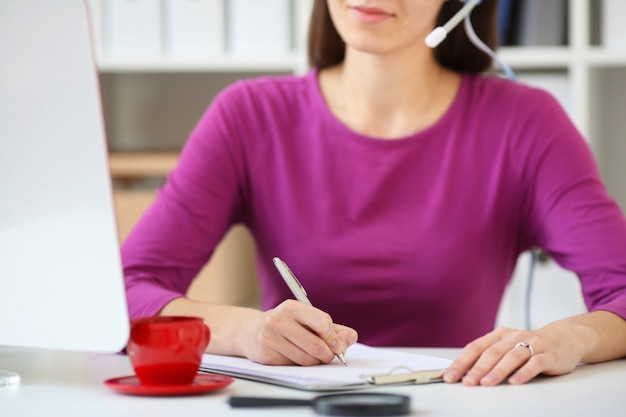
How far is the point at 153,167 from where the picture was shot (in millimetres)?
2281

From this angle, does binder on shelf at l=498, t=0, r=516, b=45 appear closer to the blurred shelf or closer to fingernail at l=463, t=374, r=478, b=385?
the blurred shelf

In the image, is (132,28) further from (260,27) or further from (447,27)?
(447,27)

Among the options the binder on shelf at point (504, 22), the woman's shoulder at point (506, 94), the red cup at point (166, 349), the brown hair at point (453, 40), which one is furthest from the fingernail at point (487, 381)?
the binder on shelf at point (504, 22)

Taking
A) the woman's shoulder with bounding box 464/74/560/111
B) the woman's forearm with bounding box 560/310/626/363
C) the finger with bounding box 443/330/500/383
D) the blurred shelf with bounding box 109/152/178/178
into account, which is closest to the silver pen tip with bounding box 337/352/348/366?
the finger with bounding box 443/330/500/383

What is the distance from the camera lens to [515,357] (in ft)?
3.03

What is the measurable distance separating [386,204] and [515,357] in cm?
58

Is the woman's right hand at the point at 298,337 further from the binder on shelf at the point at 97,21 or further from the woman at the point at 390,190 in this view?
the binder on shelf at the point at 97,21

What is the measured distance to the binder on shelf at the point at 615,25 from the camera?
2.17 m

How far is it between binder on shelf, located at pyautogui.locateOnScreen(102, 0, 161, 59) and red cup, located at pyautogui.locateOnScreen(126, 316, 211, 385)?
154 cm

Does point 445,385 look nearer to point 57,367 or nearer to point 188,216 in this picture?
point 57,367

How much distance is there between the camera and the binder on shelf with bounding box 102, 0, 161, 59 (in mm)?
2271

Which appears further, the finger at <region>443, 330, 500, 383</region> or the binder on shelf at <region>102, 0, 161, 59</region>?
the binder on shelf at <region>102, 0, 161, 59</region>

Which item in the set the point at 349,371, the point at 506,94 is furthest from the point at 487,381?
the point at 506,94

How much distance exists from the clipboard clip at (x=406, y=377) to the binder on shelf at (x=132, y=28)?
153 centimetres
